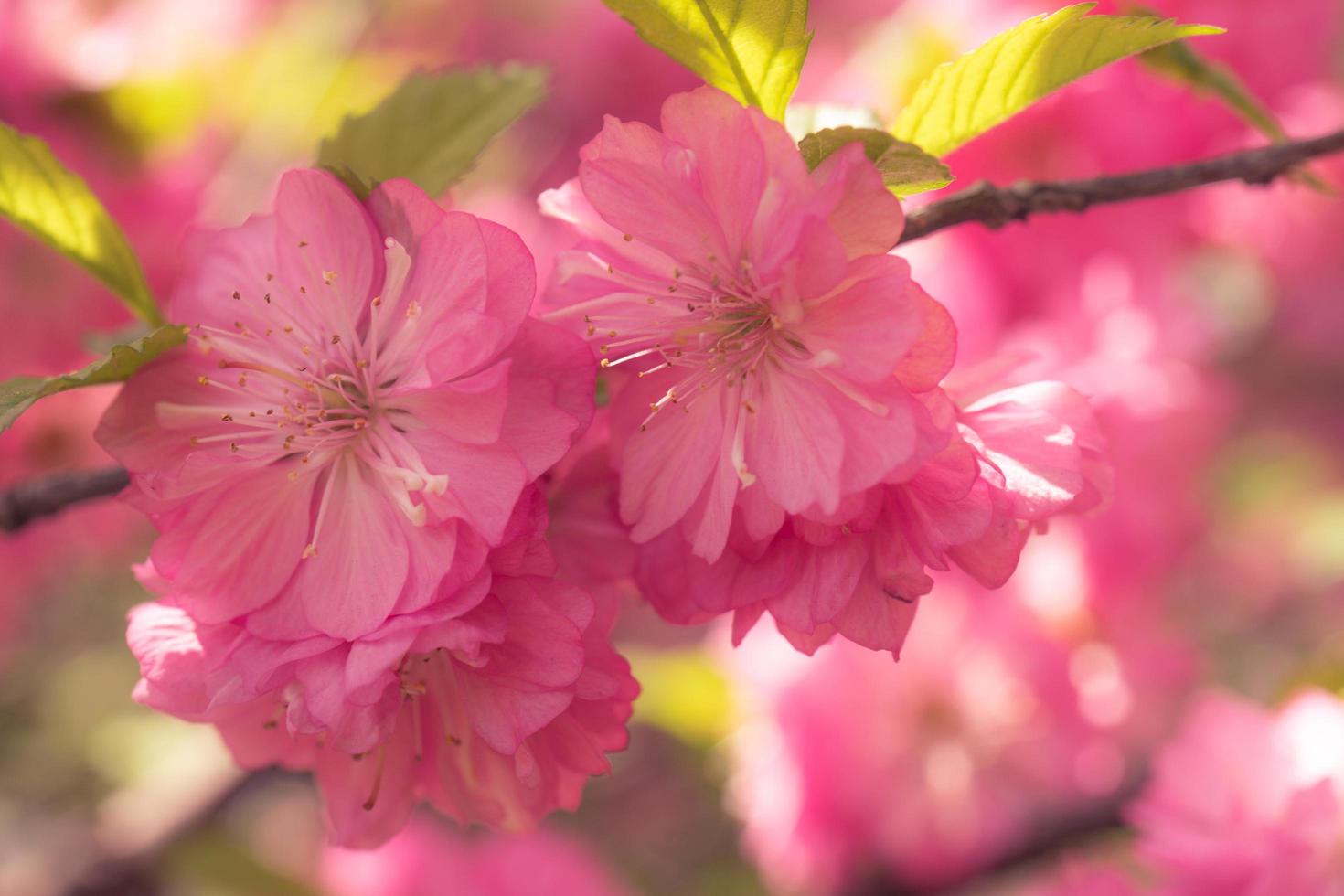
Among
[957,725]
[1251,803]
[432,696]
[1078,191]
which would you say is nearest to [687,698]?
[957,725]

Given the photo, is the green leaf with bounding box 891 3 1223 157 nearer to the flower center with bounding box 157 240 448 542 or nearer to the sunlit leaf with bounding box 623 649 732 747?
the flower center with bounding box 157 240 448 542

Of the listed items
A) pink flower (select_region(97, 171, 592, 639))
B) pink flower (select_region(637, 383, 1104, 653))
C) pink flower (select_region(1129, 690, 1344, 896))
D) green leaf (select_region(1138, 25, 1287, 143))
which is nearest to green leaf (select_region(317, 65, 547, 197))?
pink flower (select_region(97, 171, 592, 639))

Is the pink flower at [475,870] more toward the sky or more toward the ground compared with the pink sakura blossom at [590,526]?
more toward the ground

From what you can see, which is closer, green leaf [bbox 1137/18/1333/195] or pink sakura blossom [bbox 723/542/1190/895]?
green leaf [bbox 1137/18/1333/195]

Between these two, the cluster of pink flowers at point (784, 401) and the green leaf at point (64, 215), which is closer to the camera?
the cluster of pink flowers at point (784, 401)

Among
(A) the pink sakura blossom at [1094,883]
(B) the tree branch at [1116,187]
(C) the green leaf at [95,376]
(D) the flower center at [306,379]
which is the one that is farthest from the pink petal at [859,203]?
(A) the pink sakura blossom at [1094,883]

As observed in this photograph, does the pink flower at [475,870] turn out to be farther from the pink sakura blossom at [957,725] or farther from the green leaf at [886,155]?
the green leaf at [886,155]

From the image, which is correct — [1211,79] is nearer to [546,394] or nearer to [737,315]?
[737,315]
